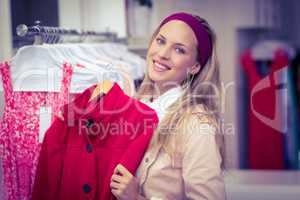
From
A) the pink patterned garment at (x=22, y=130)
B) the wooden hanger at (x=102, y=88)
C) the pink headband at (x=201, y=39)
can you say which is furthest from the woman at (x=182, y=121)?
the pink patterned garment at (x=22, y=130)

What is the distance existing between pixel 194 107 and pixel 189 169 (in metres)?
0.14

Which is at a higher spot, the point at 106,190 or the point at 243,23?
the point at 243,23

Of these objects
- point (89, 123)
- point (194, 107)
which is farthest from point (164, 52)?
point (89, 123)

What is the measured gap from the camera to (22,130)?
3.87 ft

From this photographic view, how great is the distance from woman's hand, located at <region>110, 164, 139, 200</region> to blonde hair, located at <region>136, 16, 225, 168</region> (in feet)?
0.30

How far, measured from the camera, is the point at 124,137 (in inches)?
44.3

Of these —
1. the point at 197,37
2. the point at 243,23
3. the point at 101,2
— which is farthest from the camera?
the point at 243,23

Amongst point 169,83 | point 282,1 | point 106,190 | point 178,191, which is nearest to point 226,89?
point 169,83

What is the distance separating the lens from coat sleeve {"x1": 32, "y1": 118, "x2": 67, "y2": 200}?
45.4 inches

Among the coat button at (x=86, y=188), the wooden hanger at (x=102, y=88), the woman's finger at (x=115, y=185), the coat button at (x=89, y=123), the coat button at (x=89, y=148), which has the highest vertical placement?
the wooden hanger at (x=102, y=88)

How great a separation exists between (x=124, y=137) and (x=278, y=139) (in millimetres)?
549

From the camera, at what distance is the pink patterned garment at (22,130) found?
1.16 meters

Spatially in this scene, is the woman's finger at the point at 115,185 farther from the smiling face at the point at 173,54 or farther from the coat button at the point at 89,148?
the smiling face at the point at 173,54

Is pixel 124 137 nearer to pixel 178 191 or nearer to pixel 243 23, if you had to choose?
pixel 178 191
